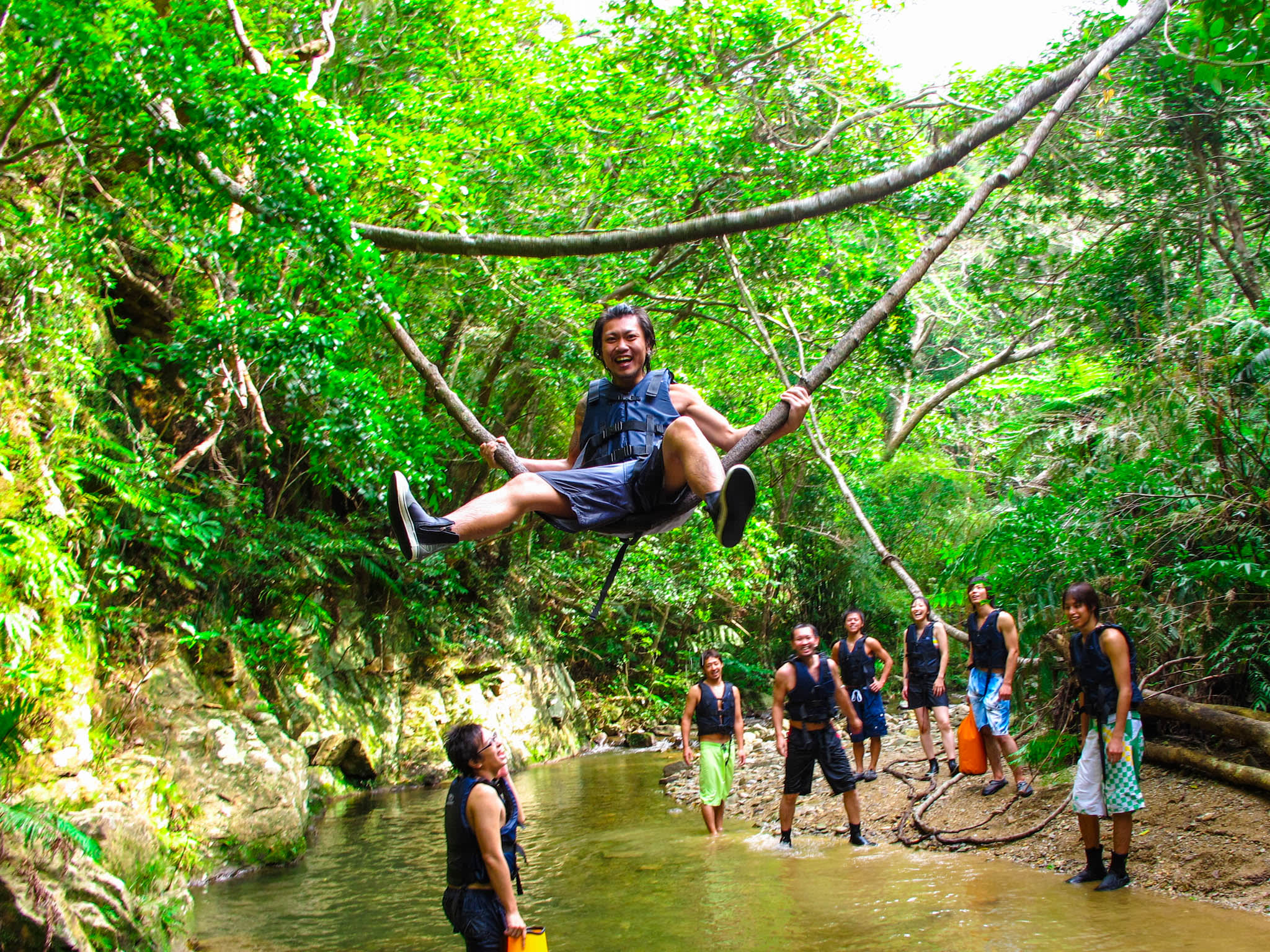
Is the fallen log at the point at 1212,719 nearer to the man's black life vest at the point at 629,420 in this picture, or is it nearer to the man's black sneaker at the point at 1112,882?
the man's black sneaker at the point at 1112,882

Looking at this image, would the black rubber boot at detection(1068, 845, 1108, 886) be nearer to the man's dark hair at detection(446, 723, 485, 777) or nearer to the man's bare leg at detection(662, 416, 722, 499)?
the man's dark hair at detection(446, 723, 485, 777)

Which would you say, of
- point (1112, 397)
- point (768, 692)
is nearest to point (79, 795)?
point (1112, 397)

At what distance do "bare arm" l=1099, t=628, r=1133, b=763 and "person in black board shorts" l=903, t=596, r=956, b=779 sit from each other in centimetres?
286

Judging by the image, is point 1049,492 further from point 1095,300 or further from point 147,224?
point 147,224

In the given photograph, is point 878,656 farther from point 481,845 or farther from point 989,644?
point 481,845

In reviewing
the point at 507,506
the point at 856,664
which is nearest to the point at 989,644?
the point at 856,664

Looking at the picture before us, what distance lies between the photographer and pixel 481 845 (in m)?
3.92

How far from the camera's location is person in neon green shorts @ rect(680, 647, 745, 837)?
772cm

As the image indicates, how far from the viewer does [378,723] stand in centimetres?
1264

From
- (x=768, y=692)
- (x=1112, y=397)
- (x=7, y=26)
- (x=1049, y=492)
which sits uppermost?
(x=7, y=26)

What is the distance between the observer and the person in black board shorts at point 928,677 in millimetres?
8008

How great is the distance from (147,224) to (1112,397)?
842cm

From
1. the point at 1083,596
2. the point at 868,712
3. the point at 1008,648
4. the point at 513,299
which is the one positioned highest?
the point at 513,299

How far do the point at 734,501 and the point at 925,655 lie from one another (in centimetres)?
562
